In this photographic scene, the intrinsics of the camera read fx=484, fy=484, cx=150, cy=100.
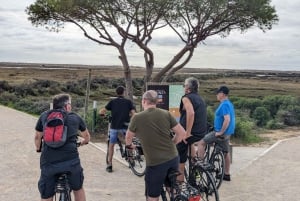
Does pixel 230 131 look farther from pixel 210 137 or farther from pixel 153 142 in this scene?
pixel 153 142

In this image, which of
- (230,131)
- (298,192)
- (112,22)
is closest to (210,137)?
(230,131)

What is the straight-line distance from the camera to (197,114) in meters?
7.20

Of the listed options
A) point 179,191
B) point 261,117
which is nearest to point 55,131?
point 179,191

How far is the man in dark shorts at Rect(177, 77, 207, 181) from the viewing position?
6.92m

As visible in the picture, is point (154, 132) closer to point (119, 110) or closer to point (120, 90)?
point (120, 90)

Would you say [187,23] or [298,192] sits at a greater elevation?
[187,23]

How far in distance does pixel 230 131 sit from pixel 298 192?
60.9 inches

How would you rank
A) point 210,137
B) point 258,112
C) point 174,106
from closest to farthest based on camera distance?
point 210,137
point 174,106
point 258,112

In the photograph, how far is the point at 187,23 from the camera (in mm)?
17797

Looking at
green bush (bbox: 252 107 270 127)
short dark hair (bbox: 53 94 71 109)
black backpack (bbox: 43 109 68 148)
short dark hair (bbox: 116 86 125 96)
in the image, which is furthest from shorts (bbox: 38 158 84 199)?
green bush (bbox: 252 107 270 127)

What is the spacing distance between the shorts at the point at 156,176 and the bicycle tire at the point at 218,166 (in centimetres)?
257

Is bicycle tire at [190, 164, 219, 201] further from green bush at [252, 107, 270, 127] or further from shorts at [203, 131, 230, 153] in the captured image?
green bush at [252, 107, 270, 127]

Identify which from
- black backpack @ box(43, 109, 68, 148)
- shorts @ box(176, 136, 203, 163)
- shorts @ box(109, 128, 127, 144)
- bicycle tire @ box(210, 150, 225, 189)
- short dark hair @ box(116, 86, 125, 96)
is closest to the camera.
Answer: black backpack @ box(43, 109, 68, 148)

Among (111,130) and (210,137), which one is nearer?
(210,137)
